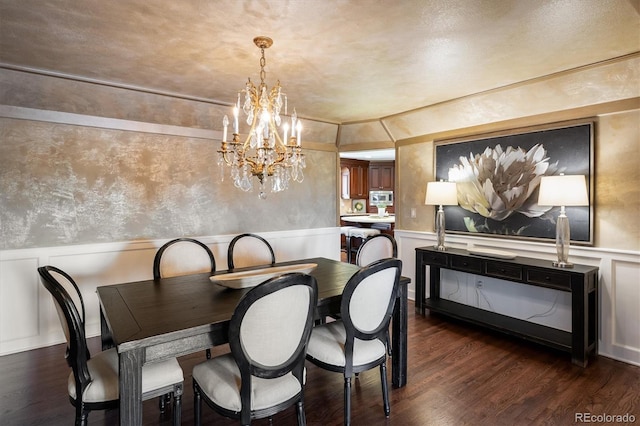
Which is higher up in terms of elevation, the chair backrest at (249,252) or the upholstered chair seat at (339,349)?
the chair backrest at (249,252)

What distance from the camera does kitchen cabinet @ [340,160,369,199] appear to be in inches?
341

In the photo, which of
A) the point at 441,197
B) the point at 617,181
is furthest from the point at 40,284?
the point at 617,181

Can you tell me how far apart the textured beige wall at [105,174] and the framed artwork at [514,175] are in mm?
2439

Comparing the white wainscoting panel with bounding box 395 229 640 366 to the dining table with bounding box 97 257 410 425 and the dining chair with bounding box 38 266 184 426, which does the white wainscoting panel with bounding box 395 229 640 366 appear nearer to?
the dining table with bounding box 97 257 410 425

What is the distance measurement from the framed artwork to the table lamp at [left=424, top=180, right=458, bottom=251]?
0.18 meters

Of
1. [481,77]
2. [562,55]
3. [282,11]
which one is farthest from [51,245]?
[562,55]

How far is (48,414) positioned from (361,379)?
2.05 m

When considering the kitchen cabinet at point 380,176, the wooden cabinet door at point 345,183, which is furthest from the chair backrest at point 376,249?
the kitchen cabinet at point 380,176

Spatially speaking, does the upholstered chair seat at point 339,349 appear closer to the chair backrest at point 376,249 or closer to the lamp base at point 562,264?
the chair backrest at point 376,249

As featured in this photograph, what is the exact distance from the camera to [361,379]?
8.67 feet

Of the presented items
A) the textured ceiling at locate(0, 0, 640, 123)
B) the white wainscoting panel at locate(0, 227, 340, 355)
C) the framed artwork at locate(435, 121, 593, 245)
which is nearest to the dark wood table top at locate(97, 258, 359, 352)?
the white wainscoting panel at locate(0, 227, 340, 355)

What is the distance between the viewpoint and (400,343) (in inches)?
99.9

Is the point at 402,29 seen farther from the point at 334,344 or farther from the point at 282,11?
the point at 334,344

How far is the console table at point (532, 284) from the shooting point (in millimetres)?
2797
